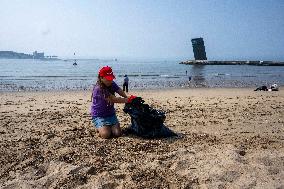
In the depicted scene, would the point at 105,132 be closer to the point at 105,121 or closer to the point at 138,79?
the point at 105,121

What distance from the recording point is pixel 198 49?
106375 mm

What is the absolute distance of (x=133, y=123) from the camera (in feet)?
20.9

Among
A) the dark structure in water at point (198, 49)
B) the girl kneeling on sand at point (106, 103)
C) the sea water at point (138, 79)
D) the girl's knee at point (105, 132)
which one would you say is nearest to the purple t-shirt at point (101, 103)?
the girl kneeling on sand at point (106, 103)

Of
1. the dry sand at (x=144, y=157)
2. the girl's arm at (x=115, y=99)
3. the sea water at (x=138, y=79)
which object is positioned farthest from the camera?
the sea water at (x=138, y=79)

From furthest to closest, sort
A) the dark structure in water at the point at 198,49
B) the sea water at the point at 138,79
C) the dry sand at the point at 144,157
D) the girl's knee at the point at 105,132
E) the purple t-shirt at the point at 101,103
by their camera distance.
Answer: the dark structure in water at the point at 198,49 < the sea water at the point at 138,79 < the purple t-shirt at the point at 101,103 < the girl's knee at the point at 105,132 < the dry sand at the point at 144,157

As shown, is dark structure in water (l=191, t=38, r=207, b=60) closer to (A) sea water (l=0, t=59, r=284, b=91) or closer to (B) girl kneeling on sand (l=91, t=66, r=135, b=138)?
(A) sea water (l=0, t=59, r=284, b=91)

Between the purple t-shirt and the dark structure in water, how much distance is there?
9929 cm

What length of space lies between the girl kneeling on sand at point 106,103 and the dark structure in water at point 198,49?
326ft

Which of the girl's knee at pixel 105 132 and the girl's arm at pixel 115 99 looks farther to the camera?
the girl's arm at pixel 115 99

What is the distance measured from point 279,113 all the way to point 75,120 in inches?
218

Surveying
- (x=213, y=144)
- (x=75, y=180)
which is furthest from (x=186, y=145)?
(x=75, y=180)

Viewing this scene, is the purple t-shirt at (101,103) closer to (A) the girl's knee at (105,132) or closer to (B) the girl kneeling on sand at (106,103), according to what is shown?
(B) the girl kneeling on sand at (106,103)

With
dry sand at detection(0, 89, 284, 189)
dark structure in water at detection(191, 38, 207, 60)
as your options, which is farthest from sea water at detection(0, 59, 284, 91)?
dark structure in water at detection(191, 38, 207, 60)

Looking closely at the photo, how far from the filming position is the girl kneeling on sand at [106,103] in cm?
609
